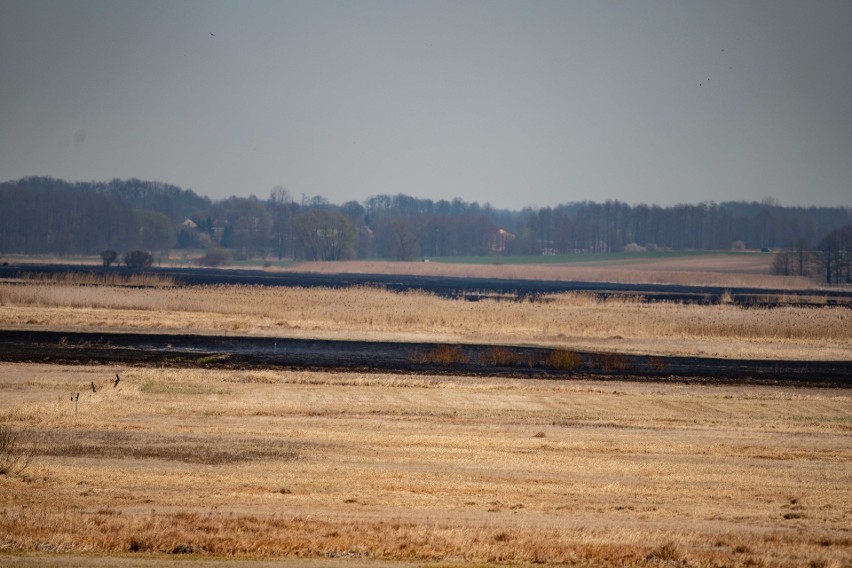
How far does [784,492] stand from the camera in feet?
56.3

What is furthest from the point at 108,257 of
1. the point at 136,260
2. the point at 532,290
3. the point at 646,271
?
the point at 646,271

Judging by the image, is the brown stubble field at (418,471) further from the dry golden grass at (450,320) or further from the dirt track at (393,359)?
the dry golden grass at (450,320)

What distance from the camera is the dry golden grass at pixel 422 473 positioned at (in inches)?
503

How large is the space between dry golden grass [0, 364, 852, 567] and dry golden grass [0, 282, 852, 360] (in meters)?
15.2

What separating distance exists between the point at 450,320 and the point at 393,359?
593 inches

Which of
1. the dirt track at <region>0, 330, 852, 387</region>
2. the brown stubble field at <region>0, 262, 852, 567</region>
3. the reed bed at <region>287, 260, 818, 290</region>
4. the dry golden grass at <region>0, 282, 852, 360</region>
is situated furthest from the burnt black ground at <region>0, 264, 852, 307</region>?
the brown stubble field at <region>0, 262, 852, 567</region>

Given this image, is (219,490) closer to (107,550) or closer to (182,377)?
(107,550)

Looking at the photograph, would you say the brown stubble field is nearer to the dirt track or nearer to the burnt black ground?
the dirt track

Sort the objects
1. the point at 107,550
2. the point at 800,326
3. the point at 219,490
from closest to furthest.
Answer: the point at 107,550 → the point at 219,490 → the point at 800,326

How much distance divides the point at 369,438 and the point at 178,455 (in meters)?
4.37

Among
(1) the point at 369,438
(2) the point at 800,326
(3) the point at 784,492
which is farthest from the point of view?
(2) the point at 800,326

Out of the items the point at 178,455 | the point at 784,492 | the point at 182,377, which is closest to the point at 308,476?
the point at 178,455

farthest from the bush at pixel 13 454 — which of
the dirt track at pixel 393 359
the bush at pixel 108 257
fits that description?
the bush at pixel 108 257

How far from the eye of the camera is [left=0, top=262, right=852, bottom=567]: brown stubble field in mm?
12641
